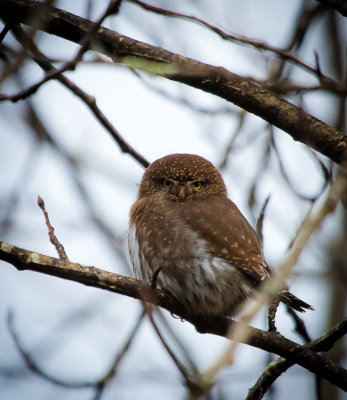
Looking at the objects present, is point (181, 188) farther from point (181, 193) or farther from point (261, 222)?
point (261, 222)

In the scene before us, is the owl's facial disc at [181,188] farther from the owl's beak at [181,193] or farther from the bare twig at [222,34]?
the bare twig at [222,34]

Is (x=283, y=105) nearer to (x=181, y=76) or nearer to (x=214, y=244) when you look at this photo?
(x=181, y=76)

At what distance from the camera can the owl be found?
3852mm

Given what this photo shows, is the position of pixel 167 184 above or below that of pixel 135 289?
above

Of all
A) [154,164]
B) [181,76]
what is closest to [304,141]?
[181,76]

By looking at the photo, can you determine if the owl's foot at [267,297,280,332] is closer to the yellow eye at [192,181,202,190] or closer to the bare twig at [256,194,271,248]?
the bare twig at [256,194,271,248]

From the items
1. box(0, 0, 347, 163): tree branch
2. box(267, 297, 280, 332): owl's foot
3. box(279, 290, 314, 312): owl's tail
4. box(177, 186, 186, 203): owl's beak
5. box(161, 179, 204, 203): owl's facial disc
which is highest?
box(161, 179, 204, 203): owl's facial disc

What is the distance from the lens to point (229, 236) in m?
4.09

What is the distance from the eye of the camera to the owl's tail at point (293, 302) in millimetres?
3543

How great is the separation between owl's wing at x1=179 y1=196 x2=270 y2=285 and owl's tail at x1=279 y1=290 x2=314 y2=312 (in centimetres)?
29

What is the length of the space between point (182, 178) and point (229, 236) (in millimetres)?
1384

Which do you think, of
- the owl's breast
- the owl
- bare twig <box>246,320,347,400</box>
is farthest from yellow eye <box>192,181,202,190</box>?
bare twig <box>246,320,347,400</box>

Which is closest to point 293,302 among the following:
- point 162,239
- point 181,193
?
point 162,239

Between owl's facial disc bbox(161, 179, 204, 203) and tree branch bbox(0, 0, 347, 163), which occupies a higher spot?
owl's facial disc bbox(161, 179, 204, 203)
